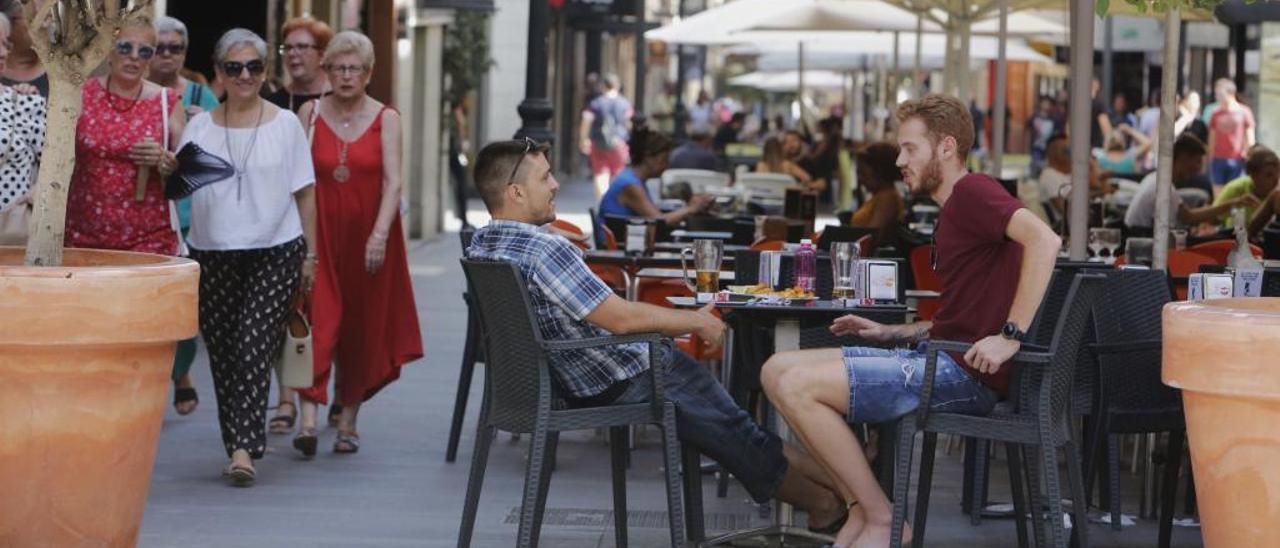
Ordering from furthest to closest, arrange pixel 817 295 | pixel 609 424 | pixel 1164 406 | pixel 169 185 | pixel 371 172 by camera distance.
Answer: pixel 371 172
pixel 169 185
pixel 817 295
pixel 1164 406
pixel 609 424

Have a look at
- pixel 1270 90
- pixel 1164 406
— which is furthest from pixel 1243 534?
pixel 1270 90

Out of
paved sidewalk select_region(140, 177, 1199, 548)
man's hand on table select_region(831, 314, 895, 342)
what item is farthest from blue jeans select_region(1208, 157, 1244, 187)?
man's hand on table select_region(831, 314, 895, 342)

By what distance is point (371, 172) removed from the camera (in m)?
9.44

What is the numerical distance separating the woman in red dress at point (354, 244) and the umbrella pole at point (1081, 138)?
2.76 metres

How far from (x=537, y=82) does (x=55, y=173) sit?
23.6ft

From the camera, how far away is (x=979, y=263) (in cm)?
645

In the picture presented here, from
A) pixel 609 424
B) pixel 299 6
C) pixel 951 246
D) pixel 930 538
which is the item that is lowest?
pixel 930 538

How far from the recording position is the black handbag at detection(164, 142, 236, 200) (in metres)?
8.53

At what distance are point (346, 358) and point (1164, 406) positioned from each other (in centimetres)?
375

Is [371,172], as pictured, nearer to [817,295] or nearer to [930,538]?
[817,295]

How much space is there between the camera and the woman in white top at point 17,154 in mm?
8023

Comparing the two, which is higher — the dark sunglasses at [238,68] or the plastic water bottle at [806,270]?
the dark sunglasses at [238,68]

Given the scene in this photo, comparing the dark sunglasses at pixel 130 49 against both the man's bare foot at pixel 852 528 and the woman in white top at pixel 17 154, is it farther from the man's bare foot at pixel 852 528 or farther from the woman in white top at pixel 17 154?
the man's bare foot at pixel 852 528

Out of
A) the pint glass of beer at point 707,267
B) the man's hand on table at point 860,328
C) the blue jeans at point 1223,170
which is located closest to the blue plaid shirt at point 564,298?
the man's hand on table at point 860,328
